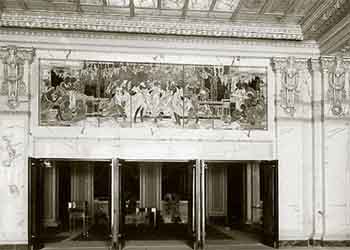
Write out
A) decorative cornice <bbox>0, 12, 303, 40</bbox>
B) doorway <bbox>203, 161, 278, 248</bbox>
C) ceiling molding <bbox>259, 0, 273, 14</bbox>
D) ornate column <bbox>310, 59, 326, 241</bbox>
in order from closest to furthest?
ceiling molding <bbox>259, 0, 273, 14</bbox>
decorative cornice <bbox>0, 12, 303, 40</bbox>
doorway <bbox>203, 161, 278, 248</bbox>
ornate column <bbox>310, 59, 326, 241</bbox>

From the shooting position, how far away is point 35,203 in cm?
1278

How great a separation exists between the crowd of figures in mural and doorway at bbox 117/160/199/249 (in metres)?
1.34

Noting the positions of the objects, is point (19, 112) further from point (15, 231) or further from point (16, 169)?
point (15, 231)

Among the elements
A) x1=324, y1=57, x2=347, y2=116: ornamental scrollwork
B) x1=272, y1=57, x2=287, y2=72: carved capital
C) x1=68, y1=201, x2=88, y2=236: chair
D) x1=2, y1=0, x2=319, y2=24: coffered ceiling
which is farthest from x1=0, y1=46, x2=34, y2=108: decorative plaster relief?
x1=324, y1=57, x2=347, y2=116: ornamental scrollwork

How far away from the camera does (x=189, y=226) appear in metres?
13.6

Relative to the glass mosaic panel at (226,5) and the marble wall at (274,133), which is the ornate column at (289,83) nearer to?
the marble wall at (274,133)

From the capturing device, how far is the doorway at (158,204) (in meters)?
13.6

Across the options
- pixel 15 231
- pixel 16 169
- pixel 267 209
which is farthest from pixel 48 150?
pixel 267 209

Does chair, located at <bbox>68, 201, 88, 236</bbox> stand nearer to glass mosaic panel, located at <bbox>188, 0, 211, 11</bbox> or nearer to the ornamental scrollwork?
glass mosaic panel, located at <bbox>188, 0, 211, 11</bbox>

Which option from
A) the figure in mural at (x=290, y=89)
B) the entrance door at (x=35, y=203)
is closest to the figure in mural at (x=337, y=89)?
the figure in mural at (x=290, y=89)

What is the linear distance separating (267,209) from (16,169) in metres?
6.66

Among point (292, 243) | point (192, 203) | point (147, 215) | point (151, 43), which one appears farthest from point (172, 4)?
point (147, 215)

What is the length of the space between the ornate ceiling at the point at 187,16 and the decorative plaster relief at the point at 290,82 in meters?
0.72

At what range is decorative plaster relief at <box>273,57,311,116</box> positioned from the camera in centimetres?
1405
